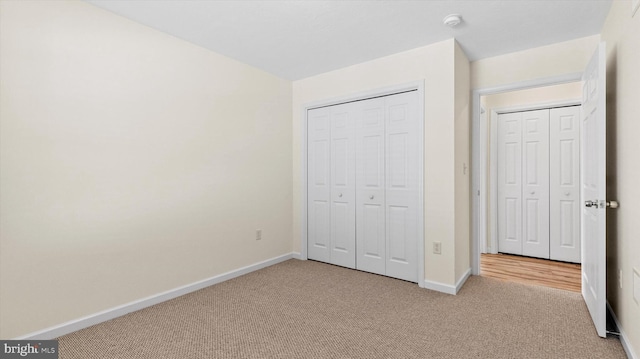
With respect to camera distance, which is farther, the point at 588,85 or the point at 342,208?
the point at 342,208

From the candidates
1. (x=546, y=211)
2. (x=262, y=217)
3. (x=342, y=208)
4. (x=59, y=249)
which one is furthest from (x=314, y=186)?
Result: (x=546, y=211)

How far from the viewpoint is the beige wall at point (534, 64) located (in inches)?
115

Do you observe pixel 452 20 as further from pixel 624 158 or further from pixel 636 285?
pixel 636 285

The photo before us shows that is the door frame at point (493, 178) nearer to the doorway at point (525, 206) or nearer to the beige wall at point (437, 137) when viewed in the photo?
the doorway at point (525, 206)

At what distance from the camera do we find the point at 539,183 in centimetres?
417

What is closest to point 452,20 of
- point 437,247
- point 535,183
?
point 437,247

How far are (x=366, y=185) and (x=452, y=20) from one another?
180 cm

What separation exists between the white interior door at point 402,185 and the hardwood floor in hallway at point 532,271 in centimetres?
101

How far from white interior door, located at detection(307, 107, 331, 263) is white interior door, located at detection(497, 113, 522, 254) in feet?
8.08

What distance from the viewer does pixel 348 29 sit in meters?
2.74

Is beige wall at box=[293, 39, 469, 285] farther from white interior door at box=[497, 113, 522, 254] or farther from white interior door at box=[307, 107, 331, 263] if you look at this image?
white interior door at box=[497, 113, 522, 254]

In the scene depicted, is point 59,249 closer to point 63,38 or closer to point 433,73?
point 63,38

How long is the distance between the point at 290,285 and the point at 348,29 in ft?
8.00

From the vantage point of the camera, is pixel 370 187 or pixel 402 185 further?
pixel 370 187
